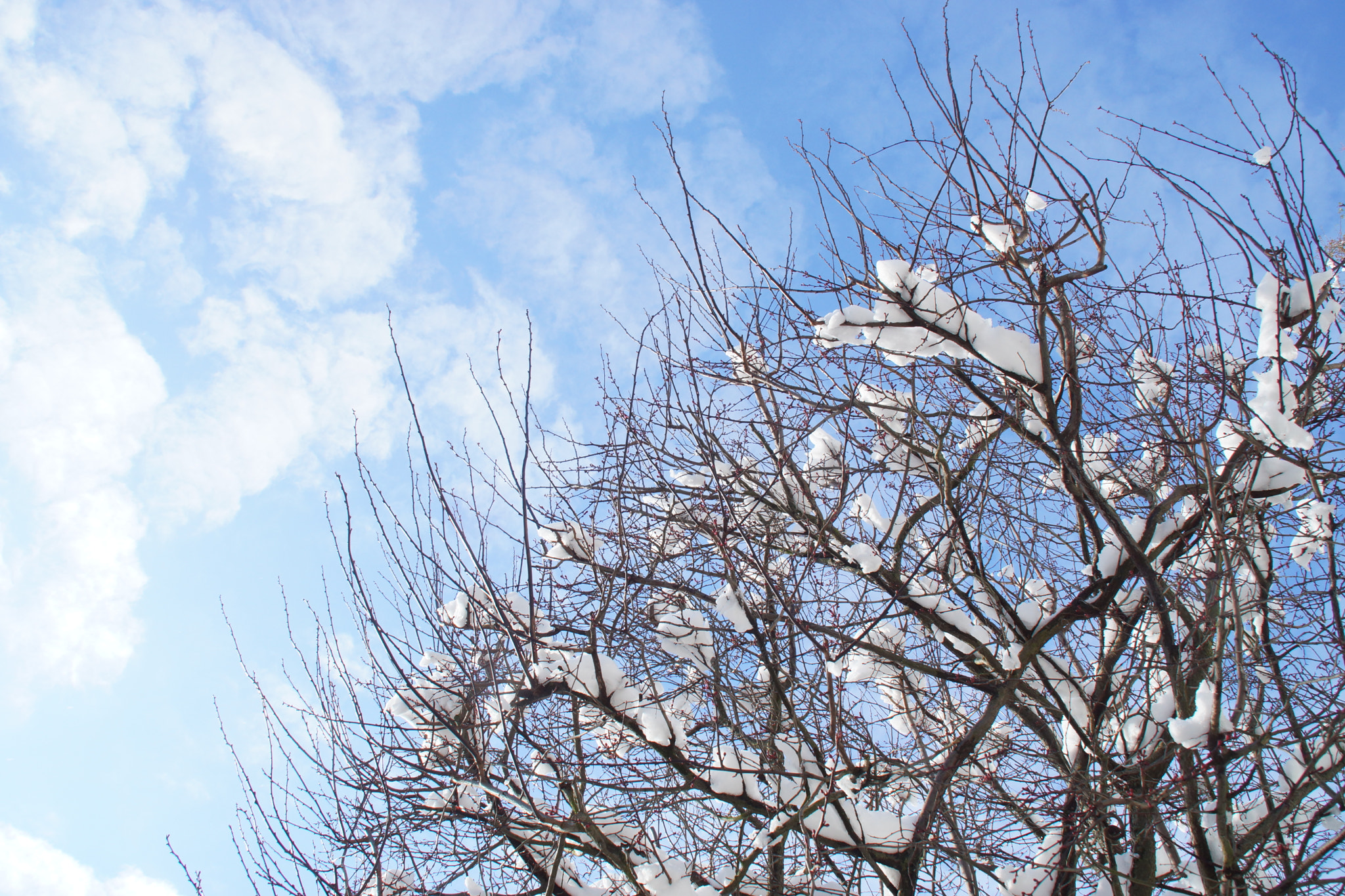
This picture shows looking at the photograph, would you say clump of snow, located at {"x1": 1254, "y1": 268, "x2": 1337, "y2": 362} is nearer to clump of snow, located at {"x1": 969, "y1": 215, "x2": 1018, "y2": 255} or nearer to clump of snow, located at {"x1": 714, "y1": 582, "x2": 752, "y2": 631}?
clump of snow, located at {"x1": 969, "y1": 215, "x2": 1018, "y2": 255}

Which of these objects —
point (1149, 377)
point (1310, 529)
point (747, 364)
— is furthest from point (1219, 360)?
point (747, 364)

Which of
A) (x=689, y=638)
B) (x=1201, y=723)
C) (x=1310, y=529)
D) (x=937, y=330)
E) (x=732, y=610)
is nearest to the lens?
(x=1201, y=723)

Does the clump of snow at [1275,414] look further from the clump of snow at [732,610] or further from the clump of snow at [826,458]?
the clump of snow at [732,610]

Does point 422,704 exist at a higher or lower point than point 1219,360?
lower

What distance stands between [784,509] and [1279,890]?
243cm

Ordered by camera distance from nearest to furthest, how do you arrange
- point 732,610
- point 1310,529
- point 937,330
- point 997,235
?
1. point 937,330
2. point 732,610
3. point 997,235
4. point 1310,529

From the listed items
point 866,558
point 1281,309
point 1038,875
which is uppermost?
point 1281,309

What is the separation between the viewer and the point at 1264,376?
271 cm

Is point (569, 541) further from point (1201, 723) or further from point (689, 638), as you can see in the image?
point (1201, 723)

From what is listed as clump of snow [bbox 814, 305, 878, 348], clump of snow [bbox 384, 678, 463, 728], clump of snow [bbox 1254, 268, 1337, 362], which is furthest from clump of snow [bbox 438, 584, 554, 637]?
clump of snow [bbox 1254, 268, 1337, 362]

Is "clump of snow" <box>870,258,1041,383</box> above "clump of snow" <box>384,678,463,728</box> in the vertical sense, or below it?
above

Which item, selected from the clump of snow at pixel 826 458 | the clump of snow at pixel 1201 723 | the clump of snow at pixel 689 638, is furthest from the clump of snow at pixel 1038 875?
the clump of snow at pixel 826 458

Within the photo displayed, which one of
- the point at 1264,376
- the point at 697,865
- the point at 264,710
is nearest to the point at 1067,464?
the point at 1264,376

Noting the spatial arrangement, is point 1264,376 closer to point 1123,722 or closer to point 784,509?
point 1123,722
